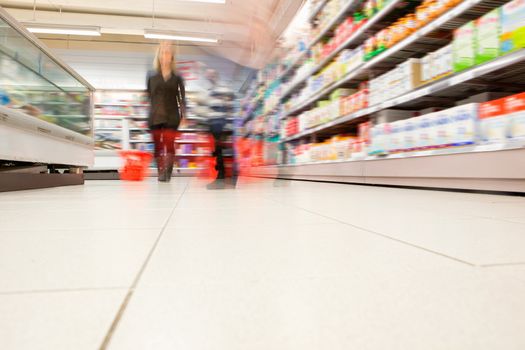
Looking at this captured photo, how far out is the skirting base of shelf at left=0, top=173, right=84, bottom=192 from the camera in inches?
102

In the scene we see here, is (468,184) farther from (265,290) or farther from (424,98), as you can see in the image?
(265,290)

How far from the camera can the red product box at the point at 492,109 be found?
1.86m

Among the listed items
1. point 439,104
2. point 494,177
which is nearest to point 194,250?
point 494,177

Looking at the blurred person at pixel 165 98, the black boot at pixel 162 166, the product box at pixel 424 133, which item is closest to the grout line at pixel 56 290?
the product box at pixel 424 133

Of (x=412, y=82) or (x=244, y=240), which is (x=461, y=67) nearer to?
(x=412, y=82)

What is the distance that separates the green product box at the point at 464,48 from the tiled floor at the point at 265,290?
162cm

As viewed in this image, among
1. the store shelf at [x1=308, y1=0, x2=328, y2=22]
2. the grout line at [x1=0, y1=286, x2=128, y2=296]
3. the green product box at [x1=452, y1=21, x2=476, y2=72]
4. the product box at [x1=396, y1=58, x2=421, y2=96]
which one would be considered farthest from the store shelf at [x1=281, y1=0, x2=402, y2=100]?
the grout line at [x1=0, y1=286, x2=128, y2=296]

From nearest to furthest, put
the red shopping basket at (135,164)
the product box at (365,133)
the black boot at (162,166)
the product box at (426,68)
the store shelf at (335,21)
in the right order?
the product box at (426,68), the product box at (365,133), the store shelf at (335,21), the black boot at (162,166), the red shopping basket at (135,164)

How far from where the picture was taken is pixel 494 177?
1.84 meters

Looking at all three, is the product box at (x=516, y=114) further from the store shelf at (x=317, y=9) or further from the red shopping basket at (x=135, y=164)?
the red shopping basket at (x=135, y=164)

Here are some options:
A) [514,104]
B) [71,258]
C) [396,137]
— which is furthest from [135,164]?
[71,258]

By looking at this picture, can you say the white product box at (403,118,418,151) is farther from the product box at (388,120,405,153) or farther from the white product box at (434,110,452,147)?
the white product box at (434,110,452,147)

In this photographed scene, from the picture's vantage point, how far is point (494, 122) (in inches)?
74.1

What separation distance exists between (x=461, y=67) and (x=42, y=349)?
→ 242cm
